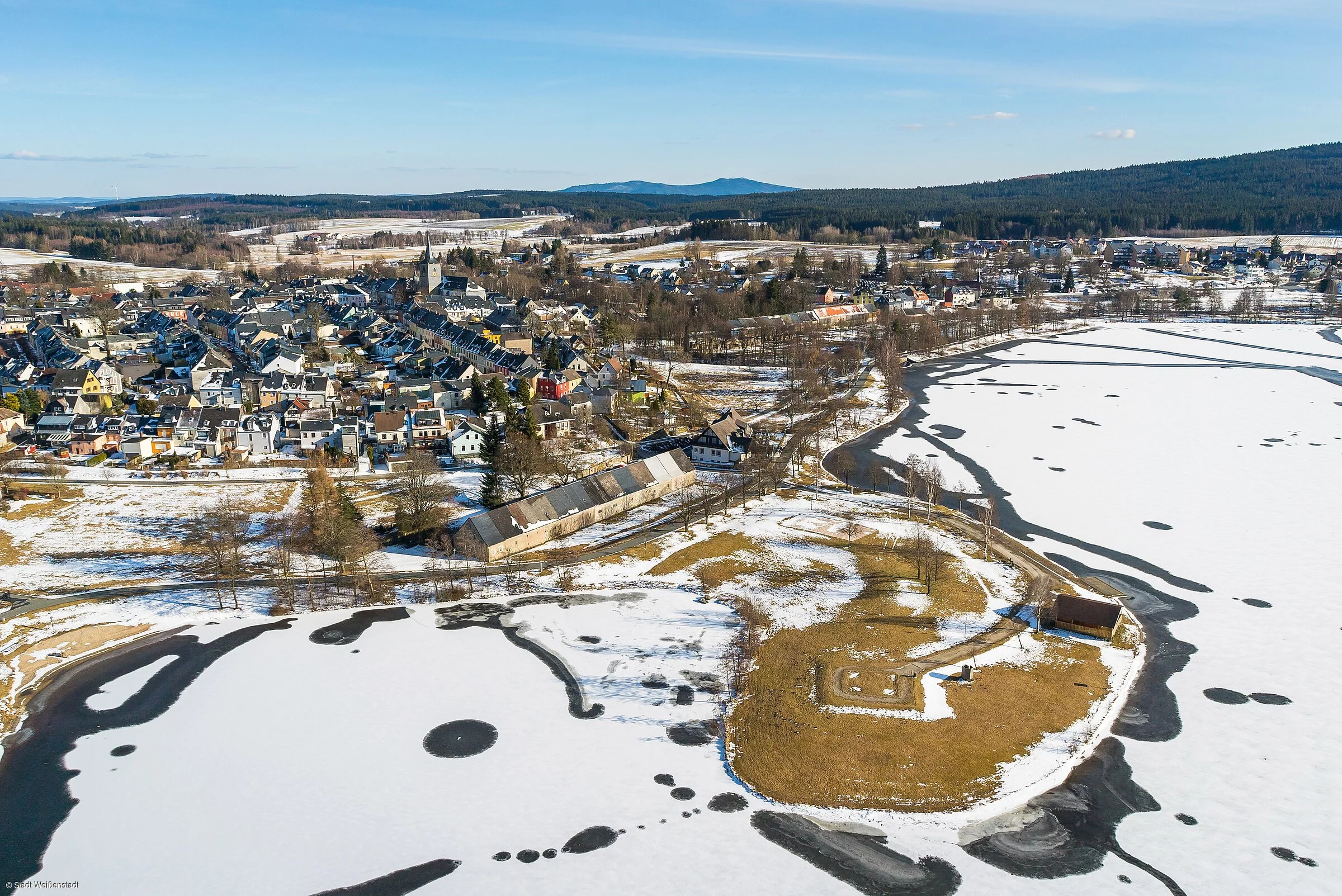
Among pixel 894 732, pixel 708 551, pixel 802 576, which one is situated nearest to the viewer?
pixel 894 732

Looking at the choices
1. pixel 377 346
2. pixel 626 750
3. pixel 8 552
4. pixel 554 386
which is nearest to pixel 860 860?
pixel 626 750

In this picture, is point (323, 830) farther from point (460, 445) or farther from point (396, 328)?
point (396, 328)

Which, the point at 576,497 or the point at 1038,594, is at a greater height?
the point at 576,497

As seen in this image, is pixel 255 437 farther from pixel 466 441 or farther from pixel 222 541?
pixel 222 541

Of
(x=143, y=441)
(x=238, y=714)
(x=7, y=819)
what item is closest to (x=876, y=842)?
(x=238, y=714)

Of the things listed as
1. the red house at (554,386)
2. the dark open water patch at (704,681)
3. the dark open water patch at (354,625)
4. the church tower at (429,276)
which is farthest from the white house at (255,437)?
the church tower at (429,276)

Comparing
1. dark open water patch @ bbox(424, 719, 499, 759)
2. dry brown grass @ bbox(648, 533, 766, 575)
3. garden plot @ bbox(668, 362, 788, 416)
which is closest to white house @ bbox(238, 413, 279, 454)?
dry brown grass @ bbox(648, 533, 766, 575)

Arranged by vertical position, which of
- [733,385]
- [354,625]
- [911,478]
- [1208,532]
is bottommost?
[354,625]
